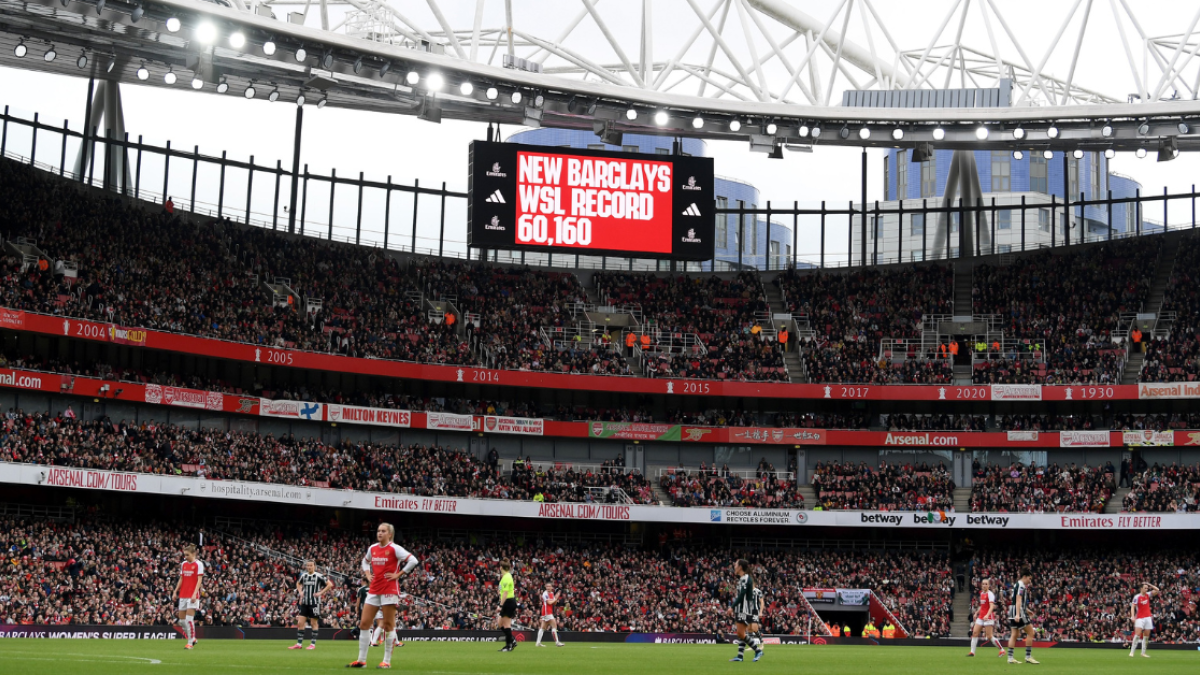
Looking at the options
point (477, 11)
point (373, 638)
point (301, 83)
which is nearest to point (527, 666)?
point (373, 638)

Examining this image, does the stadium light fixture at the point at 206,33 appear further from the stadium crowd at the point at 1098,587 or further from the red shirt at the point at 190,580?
the stadium crowd at the point at 1098,587

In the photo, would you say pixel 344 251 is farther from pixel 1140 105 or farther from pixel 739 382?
pixel 1140 105

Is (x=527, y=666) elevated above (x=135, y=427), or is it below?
below

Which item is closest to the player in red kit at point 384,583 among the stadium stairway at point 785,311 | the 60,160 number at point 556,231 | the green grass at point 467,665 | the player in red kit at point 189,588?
the green grass at point 467,665

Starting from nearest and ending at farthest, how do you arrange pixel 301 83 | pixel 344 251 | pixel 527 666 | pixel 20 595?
pixel 527 666
pixel 20 595
pixel 301 83
pixel 344 251

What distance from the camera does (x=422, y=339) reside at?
60250 millimetres

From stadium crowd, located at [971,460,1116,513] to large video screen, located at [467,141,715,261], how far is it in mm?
16053

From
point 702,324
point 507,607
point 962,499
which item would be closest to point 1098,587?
point 962,499

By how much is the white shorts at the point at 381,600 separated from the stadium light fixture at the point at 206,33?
97.9 ft

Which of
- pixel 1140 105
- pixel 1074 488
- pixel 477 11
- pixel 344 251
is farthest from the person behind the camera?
pixel 344 251

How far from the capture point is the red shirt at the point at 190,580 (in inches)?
1021

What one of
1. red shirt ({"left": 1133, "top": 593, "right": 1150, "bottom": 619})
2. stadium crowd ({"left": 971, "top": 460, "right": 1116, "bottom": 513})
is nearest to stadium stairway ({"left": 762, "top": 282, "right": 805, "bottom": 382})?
stadium crowd ({"left": 971, "top": 460, "right": 1116, "bottom": 513})

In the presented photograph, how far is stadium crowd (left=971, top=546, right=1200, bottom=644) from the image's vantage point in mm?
49875

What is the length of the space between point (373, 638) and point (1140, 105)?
1478 inches
